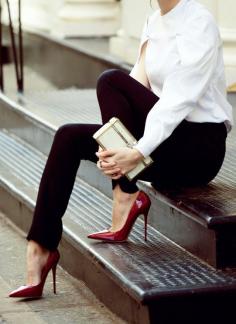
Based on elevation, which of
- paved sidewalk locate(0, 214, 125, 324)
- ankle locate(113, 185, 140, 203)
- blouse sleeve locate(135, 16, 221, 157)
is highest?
blouse sleeve locate(135, 16, 221, 157)

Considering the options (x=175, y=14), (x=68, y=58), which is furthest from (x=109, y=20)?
(x=175, y=14)

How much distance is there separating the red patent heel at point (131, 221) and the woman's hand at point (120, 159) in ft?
0.95

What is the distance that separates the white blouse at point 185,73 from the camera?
16.2 feet

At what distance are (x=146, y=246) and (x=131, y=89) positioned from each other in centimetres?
65

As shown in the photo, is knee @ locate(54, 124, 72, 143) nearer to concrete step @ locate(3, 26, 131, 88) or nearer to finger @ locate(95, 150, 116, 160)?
finger @ locate(95, 150, 116, 160)

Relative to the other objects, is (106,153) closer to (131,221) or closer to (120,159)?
(120,159)

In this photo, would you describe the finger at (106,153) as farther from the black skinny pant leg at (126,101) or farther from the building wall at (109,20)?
the building wall at (109,20)

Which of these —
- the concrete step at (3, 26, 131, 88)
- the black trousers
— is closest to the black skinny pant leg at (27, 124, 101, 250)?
the black trousers

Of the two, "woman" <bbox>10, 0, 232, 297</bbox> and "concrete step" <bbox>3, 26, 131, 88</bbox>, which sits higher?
"woman" <bbox>10, 0, 232, 297</bbox>

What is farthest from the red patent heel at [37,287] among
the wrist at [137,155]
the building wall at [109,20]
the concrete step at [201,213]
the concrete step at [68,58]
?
the concrete step at [68,58]

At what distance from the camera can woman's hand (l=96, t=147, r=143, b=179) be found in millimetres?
4906

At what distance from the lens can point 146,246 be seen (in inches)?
205

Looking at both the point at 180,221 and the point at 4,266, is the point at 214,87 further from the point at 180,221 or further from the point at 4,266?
the point at 4,266

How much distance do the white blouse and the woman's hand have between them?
0.03 m
